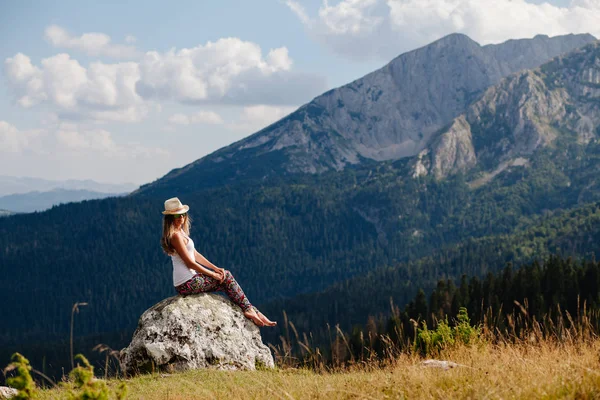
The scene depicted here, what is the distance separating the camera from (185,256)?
1772 cm

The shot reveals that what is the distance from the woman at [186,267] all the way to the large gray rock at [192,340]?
41 centimetres

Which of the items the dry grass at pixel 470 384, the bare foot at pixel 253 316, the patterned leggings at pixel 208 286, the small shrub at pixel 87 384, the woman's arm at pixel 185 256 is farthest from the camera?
the bare foot at pixel 253 316

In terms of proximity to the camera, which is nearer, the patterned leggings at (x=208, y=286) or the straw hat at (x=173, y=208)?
the straw hat at (x=173, y=208)

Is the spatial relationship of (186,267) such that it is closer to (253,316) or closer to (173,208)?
(173,208)

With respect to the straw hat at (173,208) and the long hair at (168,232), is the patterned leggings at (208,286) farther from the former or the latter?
the straw hat at (173,208)

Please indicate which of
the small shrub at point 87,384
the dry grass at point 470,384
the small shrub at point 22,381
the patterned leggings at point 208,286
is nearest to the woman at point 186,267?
the patterned leggings at point 208,286

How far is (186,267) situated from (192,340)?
2.26 metres

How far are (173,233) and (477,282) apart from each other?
3415 inches

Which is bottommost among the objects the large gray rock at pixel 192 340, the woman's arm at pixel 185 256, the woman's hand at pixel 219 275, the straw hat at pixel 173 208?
the large gray rock at pixel 192 340

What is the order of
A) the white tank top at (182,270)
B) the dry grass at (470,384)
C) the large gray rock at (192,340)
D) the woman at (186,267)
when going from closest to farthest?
the dry grass at (470,384), the large gray rock at (192,340), the woman at (186,267), the white tank top at (182,270)

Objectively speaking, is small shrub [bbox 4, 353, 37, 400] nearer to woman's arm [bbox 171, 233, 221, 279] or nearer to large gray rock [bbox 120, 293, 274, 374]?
large gray rock [bbox 120, 293, 274, 374]

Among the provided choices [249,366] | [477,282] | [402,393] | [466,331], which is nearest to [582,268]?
[477,282]

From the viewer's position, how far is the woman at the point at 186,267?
57.9 ft

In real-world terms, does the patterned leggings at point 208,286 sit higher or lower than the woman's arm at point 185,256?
lower
